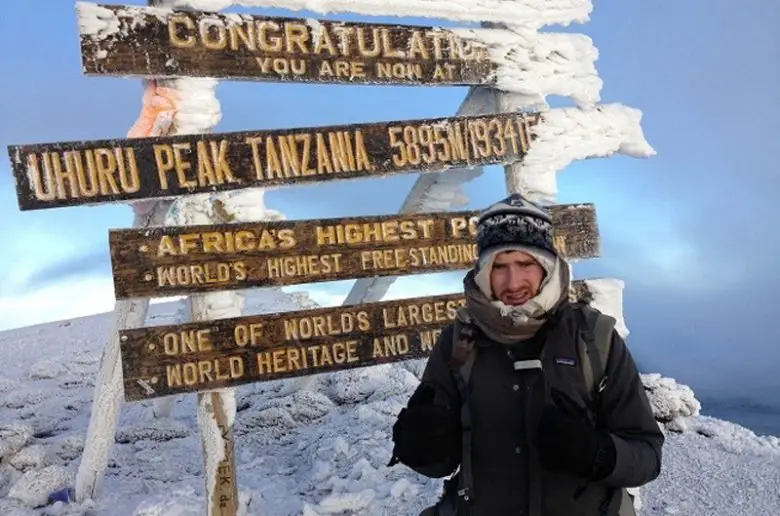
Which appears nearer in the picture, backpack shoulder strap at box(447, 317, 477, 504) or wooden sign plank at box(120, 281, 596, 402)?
backpack shoulder strap at box(447, 317, 477, 504)

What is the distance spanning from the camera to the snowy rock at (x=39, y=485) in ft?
18.3

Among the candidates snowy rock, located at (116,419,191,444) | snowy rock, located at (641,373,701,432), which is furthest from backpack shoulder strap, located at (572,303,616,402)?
snowy rock, located at (116,419,191,444)

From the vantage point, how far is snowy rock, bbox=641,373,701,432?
23.6ft

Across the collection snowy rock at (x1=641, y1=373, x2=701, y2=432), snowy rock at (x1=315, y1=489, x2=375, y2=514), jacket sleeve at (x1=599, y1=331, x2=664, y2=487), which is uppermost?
jacket sleeve at (x1=599, y1=331, x2=664, y2=487)

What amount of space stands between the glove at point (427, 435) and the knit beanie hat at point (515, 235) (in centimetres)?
47

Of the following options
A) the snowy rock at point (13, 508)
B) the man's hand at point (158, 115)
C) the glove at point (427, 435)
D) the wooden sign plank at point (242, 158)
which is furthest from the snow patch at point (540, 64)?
the snowy rock at point (13, 508)

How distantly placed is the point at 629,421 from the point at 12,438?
242 inches

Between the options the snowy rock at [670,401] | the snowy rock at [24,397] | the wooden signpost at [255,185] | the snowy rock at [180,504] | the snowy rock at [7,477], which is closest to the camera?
the wooden signpost at [255,185]

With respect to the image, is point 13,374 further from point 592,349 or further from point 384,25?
point 592,349

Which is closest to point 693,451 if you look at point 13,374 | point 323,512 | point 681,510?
point 681,510

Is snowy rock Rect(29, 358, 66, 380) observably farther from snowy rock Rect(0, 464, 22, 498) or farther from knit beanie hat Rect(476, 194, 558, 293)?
knit beanie hat Rect(476, 194, 558, 293)

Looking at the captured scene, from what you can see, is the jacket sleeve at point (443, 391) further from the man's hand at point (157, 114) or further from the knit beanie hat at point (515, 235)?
the man's hand at point (157, 114)

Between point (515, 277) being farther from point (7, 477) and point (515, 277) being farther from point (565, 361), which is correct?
point (7, 477)

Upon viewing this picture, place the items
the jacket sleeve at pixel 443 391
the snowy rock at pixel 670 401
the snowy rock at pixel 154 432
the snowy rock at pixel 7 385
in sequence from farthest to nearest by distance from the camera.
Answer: the snowy rock at pixel 7 385, the snowy rock at pixel 670 401, the snowy rock at pixel 154 432, the jacket sleeve at pixel 443 391
